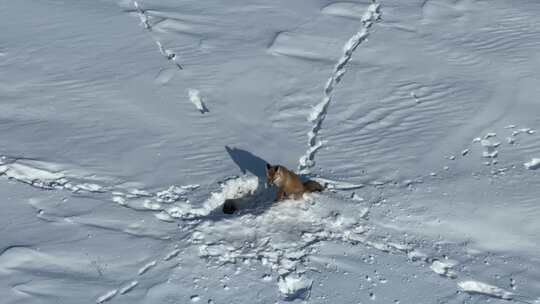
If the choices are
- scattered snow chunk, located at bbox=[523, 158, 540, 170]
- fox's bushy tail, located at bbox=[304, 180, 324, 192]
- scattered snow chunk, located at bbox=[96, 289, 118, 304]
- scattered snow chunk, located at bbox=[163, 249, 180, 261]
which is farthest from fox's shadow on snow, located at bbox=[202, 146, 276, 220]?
scattered snow chunk, located at bbox=[523, 158, 540, 170]

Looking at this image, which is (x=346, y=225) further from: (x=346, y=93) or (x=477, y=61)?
(x=477, y=61)

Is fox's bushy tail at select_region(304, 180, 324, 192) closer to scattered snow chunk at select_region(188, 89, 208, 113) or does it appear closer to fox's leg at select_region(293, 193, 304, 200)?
fox's leg at select_region(293, 193, 304, 200)

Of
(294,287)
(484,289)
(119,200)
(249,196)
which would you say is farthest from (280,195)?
(484,289)

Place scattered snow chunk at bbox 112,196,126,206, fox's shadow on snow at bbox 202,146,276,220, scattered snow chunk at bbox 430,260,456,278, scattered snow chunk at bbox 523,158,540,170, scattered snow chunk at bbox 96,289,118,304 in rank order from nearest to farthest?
scattered snow chunk at bbox 96,289,118,304, scattered snow chunk at bbox 430,260,456,278, fox's shadow on snow at bbox 202,146,276,220, scattered snow chunk at bbox 112,196,126,206, scattered snow chunk at bbox 523,158,540,170

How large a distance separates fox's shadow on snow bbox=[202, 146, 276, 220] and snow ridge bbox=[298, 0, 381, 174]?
1.57 ft

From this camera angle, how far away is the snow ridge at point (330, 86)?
914cm

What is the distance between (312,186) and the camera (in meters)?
8.26

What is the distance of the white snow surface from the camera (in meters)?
7.37

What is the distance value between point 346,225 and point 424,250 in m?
0.79

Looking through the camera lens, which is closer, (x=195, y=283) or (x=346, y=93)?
(x=195, y=283)

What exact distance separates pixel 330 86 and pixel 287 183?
9.93ft

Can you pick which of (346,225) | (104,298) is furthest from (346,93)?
(104,298)

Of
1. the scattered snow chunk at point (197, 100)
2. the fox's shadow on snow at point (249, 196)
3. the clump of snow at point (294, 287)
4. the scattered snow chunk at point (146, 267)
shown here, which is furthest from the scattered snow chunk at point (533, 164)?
the scattered snow chunk at point (146, 267)

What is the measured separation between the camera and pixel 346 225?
8.01 meters
